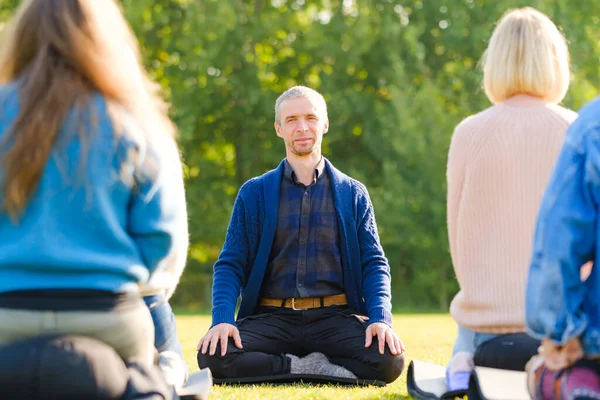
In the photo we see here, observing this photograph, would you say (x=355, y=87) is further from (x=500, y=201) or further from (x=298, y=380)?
(x=500, y=201)

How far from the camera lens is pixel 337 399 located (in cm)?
529

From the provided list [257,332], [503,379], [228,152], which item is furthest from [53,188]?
[228,152]

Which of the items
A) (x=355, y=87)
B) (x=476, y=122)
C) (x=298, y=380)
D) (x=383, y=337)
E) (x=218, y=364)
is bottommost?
(x=298, y=380)

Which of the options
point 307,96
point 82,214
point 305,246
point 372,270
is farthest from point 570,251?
point 307,96

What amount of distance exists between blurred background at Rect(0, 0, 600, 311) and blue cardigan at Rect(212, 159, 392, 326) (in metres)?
20.1

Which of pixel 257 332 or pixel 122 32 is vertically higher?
pixel 122 32

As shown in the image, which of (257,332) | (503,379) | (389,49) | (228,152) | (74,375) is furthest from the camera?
(228,152)

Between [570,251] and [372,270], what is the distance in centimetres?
333

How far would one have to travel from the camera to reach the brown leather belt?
6.63 meters

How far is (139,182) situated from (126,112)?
0.92ft

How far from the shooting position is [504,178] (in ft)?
16.3

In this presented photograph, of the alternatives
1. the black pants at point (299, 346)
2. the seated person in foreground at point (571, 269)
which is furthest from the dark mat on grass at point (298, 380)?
the seated person in foreground at point (571, 269)

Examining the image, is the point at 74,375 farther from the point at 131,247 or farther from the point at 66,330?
the point at 131,247

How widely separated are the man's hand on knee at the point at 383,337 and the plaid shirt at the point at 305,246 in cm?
45
